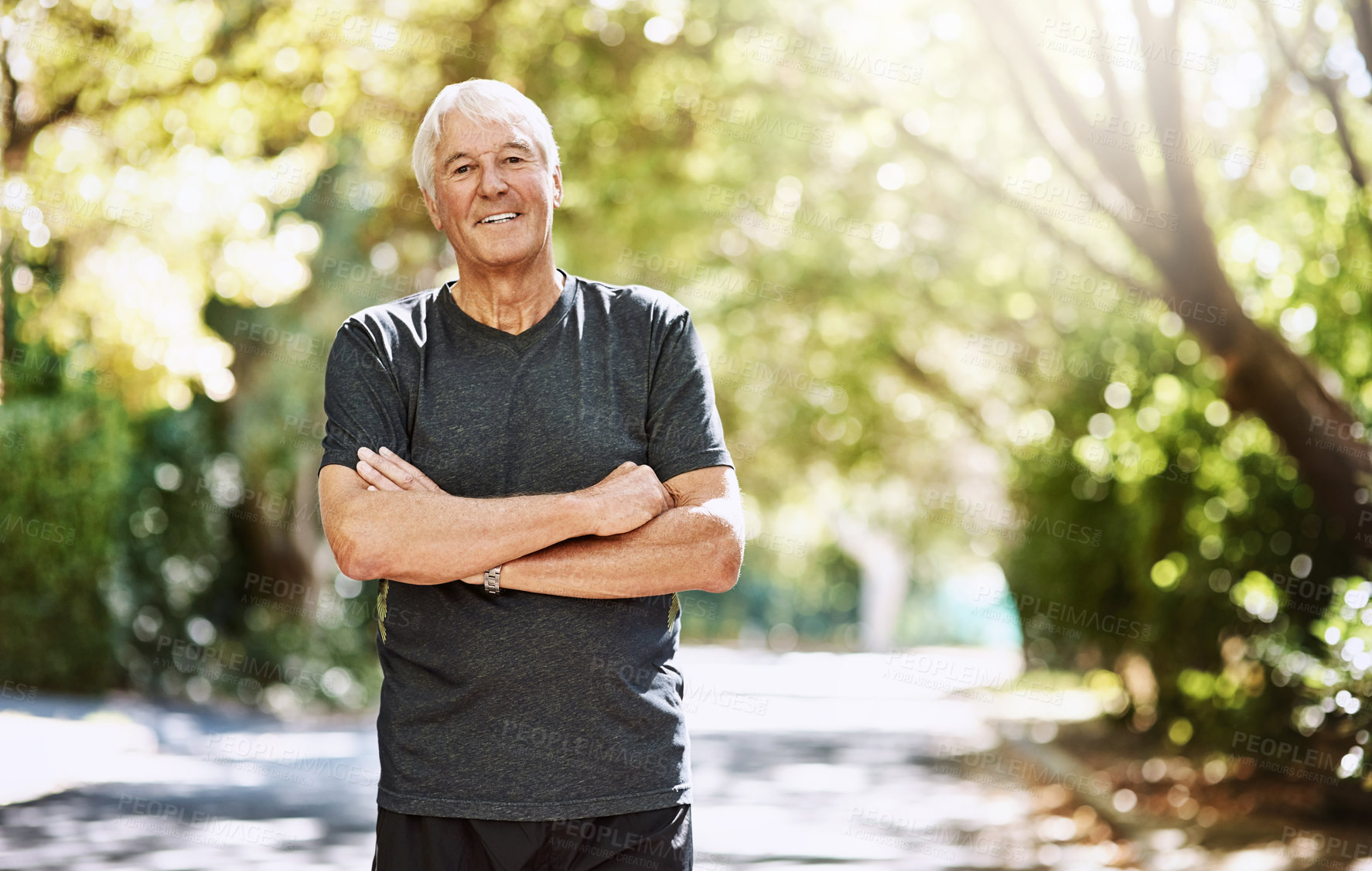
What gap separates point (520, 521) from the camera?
2.70 metres

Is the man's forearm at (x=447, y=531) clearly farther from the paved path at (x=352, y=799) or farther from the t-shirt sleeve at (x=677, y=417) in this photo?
the paved path at (x=352, y=799)

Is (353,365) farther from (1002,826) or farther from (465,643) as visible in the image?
(1002,826)

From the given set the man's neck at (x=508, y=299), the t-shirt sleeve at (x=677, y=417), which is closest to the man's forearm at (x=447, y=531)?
the t-shirt sleeve at (x=677, y=417)

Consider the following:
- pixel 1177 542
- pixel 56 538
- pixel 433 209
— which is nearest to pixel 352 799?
pixel 56 538

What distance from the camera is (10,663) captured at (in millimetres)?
15445

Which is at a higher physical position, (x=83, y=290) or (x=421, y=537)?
(x=83, y=290)

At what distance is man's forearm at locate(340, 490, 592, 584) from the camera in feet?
8.79

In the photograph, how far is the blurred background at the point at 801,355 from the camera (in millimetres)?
9977

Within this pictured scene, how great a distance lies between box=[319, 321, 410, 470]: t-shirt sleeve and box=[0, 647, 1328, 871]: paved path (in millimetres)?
5138

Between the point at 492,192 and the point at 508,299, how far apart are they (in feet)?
0.74

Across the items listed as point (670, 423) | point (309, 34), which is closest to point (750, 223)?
point (309, 34)

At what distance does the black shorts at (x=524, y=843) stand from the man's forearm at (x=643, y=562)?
1.44 feet

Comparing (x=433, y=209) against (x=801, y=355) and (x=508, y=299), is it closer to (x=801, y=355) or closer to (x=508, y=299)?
(x=508, y=299)

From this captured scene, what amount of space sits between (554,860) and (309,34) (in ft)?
34.1
